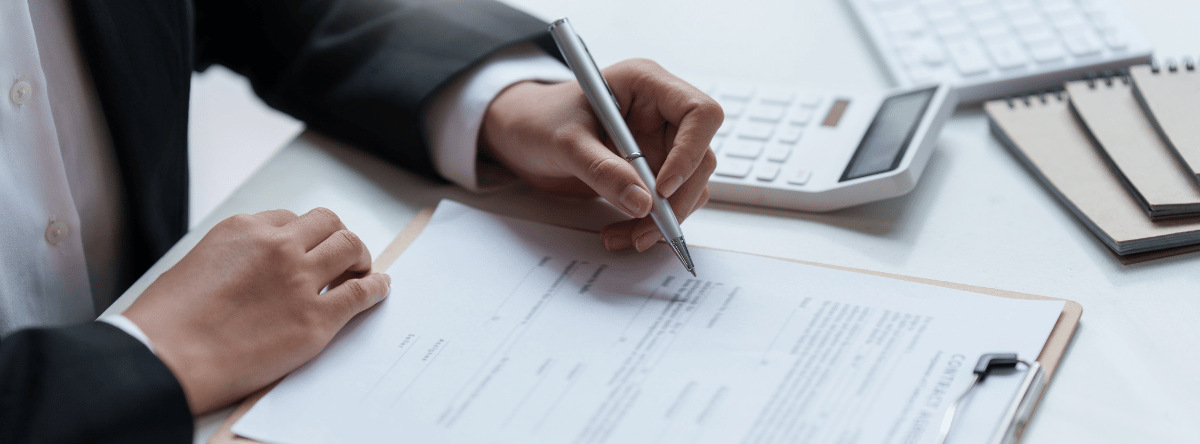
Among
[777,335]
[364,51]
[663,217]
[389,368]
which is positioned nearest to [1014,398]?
[777,335]

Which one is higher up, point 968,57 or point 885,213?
point 968,57

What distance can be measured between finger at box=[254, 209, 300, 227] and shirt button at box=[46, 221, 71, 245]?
16 cm

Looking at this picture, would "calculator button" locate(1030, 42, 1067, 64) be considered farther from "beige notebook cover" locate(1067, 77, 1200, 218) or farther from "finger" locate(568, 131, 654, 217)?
"finger" locate(568, 131, 654, 217)

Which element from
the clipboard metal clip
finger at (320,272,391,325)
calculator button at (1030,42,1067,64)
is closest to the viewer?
the clipboard metal clip

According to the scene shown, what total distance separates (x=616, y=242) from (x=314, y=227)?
191mm

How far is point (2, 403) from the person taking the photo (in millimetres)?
395

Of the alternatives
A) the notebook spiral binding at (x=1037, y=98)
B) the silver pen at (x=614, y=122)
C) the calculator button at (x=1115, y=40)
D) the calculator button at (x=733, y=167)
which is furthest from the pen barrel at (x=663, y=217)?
the calculator button at (x=1115, y=40)

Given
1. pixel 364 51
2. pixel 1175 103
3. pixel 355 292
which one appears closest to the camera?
pixel 355 292

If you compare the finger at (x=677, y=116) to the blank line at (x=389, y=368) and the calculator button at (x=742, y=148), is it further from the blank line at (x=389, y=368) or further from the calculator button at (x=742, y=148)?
the blank line at (x=389, y=368)

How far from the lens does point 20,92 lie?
0.54 meters

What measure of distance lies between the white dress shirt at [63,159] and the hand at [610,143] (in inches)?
1.5

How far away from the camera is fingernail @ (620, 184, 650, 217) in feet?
1.65

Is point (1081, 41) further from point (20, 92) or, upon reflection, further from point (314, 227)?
point (20, 92)

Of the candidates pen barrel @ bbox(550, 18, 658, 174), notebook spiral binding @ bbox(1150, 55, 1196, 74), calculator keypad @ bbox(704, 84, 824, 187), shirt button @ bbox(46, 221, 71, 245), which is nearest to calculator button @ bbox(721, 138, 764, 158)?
calculator keypad @ bbox(704, 84, 824, 187)
